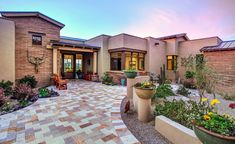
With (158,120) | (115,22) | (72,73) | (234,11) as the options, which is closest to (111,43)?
(115,22)

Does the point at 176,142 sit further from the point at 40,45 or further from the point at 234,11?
the point at 40,45

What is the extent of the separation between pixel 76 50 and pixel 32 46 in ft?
11.4

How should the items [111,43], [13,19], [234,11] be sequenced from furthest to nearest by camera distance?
1. [111,43]
2. [13,19]
3. [234,11]

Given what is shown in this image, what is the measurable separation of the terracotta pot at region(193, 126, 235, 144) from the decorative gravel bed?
1.31 m

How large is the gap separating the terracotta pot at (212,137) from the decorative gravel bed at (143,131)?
4.30 feet

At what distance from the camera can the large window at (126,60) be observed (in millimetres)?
11766

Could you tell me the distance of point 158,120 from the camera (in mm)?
3295

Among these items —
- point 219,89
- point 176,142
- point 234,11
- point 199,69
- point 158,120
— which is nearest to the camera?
point 176,142

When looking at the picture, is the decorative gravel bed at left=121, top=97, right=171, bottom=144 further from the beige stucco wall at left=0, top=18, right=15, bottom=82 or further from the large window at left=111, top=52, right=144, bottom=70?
the beige stucco wall at left=0, top=18, right=15, bottom=82

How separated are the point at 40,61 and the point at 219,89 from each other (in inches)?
512

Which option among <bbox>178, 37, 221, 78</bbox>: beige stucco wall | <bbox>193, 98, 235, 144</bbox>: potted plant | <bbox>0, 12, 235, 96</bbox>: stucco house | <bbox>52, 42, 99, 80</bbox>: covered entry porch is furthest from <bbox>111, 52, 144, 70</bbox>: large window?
<bbox>193, 98, 235, 144</bbox>: potted plant

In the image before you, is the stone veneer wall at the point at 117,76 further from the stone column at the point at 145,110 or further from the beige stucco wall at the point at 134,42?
the stone column at the point at 145,110

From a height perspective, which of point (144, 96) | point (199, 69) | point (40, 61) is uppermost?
point (40, 61)

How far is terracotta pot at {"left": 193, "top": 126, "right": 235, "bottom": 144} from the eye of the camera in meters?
1.50
